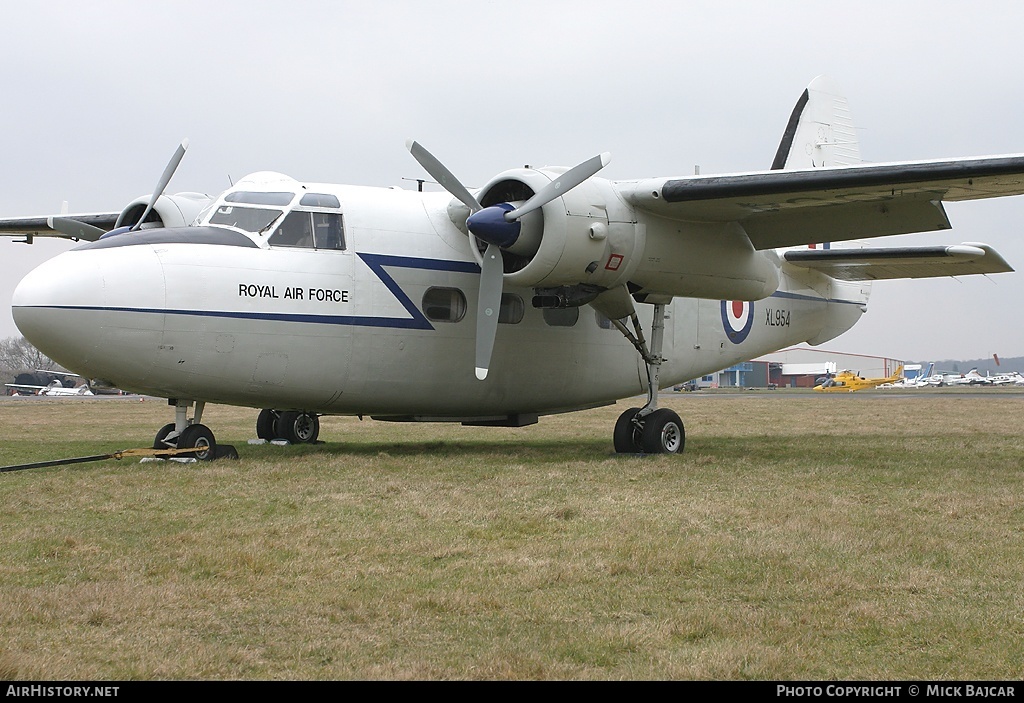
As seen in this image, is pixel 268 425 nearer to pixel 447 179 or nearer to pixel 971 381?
pixel 447 179

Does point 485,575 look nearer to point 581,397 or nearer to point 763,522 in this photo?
point 763,522

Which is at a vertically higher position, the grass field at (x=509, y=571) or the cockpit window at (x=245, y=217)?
the cockpit window at (x=245, y=217)

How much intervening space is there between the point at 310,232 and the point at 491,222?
2.38 m

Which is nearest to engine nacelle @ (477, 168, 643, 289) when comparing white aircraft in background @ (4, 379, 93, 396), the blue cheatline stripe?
the blue cheatline stripe

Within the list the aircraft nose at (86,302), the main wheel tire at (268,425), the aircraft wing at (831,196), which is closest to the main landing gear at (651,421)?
the aircraft wing at (831,196)

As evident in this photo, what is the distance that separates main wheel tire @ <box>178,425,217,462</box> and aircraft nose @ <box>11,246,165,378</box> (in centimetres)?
132

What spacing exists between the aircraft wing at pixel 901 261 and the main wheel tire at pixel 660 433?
16.8ft

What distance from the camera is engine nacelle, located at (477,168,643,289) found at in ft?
40.2

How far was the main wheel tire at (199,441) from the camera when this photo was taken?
471 inches

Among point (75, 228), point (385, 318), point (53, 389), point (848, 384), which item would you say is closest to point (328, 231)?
point (385, 318)

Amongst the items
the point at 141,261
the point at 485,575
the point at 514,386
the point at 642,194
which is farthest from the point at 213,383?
the point at 485,575

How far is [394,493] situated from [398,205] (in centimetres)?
537

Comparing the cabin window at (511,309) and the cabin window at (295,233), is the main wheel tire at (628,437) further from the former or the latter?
the cabin window at (295,233)

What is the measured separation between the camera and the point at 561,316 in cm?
1518
